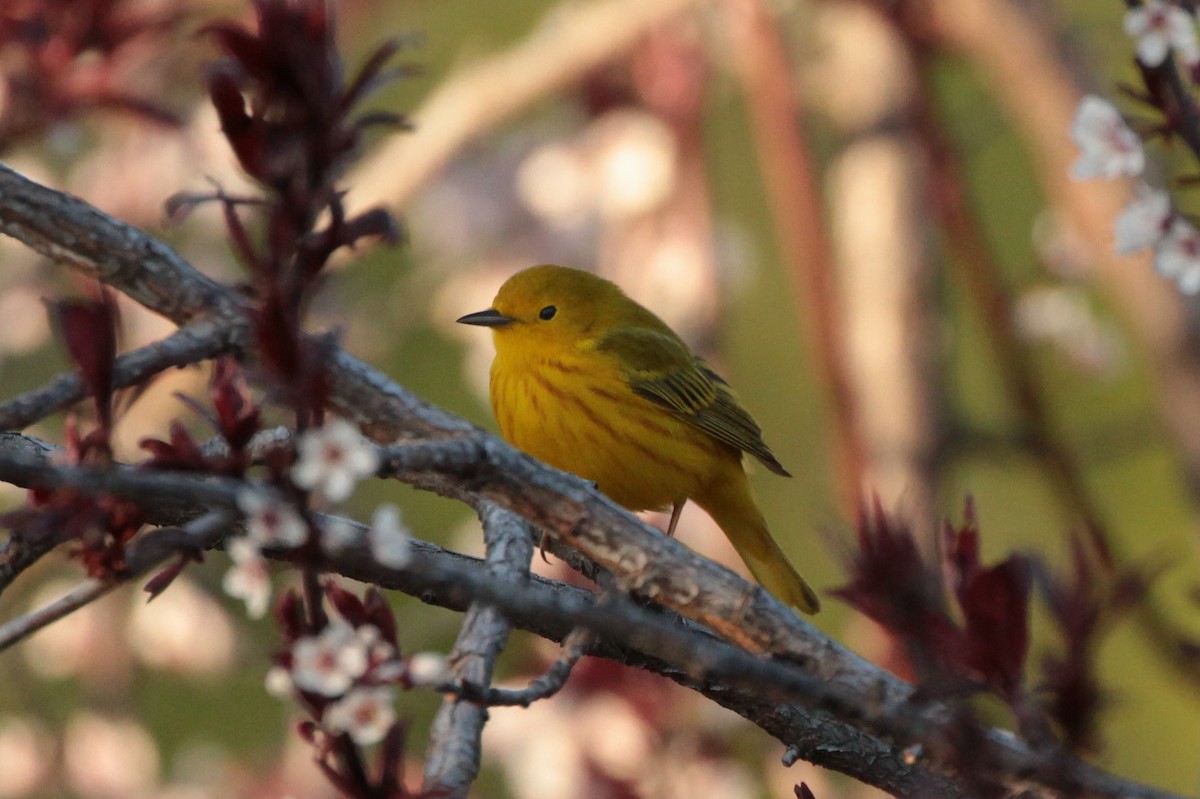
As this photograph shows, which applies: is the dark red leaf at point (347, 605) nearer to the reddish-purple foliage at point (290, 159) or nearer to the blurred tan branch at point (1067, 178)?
the reddish-purple foliage at point (290, 159)

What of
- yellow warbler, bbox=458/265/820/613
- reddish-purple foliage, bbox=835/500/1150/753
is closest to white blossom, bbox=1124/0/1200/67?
reddish-purple foliage, bbox=835/500/1150/753

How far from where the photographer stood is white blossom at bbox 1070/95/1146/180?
1.89m

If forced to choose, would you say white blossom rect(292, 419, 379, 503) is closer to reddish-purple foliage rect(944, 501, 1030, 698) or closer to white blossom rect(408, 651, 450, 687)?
white blossom rect(408, 651, 450, 687)

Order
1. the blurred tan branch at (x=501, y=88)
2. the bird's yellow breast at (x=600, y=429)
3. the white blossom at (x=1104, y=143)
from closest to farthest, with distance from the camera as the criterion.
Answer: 1. the white blossom at (x=1104, y=143)
2. the bird's yellow breast at (x=600, y=429)
3. the blurred tan branch at (x=501, y=88)

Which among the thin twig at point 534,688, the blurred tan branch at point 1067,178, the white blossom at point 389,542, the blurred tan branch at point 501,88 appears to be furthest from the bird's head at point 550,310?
the white blossom at point 389,542

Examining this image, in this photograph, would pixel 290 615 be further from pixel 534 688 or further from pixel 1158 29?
pixel 1158 29

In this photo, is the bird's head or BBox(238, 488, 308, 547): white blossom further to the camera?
the bird's head

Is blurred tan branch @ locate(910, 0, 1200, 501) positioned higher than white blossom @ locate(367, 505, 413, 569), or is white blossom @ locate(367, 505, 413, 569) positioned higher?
blurred tan branch @ locate(910, 0, 1200, 501)

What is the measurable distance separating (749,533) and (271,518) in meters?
2.97

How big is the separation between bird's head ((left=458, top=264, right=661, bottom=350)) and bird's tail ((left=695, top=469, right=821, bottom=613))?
592 millimetres

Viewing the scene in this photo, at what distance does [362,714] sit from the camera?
1228 mm

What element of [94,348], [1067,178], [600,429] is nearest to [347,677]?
[94,348]

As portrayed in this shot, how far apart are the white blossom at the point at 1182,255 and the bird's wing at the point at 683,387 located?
1.92 metres

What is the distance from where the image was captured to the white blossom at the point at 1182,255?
1902 millimetres
